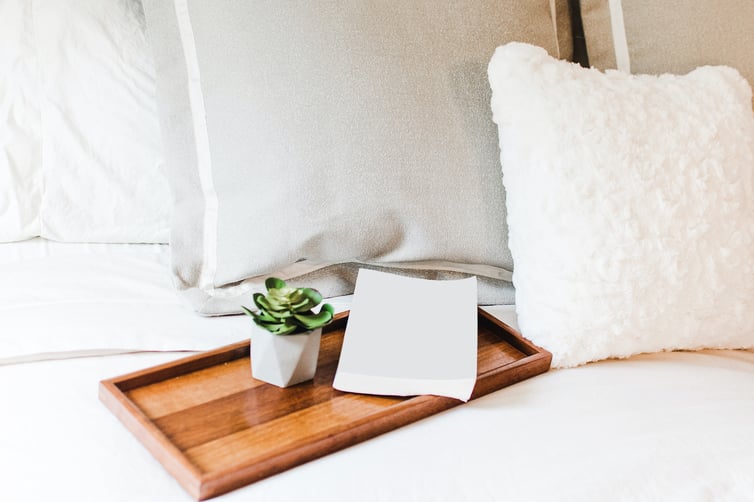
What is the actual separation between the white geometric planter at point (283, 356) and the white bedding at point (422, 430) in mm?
113

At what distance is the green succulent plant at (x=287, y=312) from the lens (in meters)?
0.81

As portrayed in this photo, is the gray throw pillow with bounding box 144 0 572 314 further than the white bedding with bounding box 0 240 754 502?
Yes

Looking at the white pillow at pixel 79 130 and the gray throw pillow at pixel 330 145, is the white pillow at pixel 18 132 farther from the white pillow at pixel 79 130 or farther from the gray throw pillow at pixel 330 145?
the gray throw pillow at pixel 330 145

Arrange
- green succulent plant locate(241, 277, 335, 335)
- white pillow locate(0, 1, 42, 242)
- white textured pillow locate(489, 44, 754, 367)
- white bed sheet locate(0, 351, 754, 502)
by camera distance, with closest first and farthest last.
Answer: white bed sheet locate(0, 351, 754, 502), green succulent plant locate(241, 277, 335, 335), white textured pillow locate(489, 44, 754, 367), white pillow locate(0, 1, 42, 242)

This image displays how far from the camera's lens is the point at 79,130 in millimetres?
1150

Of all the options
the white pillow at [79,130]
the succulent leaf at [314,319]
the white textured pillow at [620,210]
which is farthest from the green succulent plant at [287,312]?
the white pillow at [79,130]

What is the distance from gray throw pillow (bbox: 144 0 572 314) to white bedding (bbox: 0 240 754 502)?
0.13 m

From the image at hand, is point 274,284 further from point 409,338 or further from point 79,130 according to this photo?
point 79,130

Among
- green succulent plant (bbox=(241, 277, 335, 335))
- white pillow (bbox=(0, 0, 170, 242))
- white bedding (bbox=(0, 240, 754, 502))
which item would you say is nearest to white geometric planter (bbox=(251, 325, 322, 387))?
green succulent plant (bbox=(241, 277, 335, 335))

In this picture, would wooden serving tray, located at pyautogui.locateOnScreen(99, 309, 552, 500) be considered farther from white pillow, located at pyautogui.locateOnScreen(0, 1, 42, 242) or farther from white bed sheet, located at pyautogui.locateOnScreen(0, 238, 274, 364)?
white pillow, located at pyautogui.locateOnScreen(0, 1, 42, 242)

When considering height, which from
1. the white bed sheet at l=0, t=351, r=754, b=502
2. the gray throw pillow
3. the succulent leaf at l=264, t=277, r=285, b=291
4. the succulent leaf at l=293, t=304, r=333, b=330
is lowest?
the white bed sheet at l=0, t=351, r=754, b=502

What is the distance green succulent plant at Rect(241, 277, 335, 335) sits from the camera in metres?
0.81

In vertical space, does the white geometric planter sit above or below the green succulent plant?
below

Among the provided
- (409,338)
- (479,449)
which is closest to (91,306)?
(409,338)
